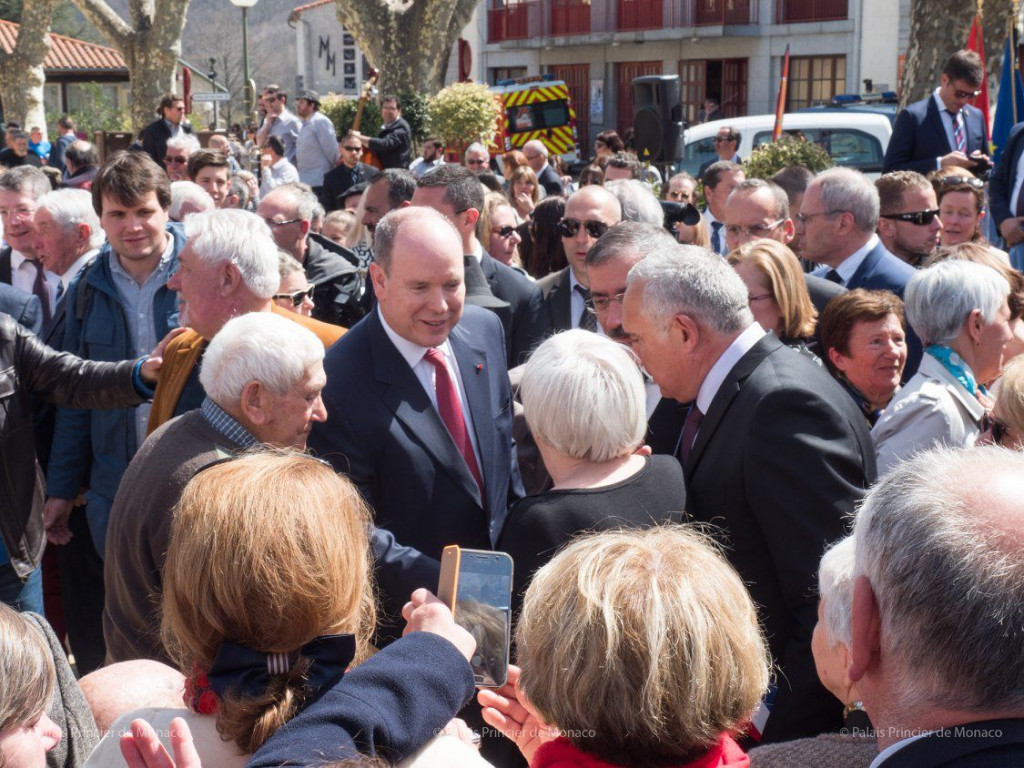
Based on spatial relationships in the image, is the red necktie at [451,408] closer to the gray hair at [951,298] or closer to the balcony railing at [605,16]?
the gray hair at [951,298]

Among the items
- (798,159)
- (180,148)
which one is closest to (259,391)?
(798,159)

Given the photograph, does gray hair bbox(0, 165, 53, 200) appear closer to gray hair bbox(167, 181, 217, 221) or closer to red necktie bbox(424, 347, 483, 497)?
gray hair bbox(167, 181, 217, 221)

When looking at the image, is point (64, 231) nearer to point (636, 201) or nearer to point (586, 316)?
point (586, 316)

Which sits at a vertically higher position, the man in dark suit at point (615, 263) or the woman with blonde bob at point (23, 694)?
the man in dark suit at point (615, 263)

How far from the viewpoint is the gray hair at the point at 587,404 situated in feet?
9.05

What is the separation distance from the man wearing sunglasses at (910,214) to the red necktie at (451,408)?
3.52 metres

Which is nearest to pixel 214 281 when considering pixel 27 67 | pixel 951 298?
pixel 951 298

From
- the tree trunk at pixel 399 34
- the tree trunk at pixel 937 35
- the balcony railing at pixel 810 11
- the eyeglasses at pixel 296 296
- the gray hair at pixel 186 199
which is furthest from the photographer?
the balcony railing at pixel 810 11

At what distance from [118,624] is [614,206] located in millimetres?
3558

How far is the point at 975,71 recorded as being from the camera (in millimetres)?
7684

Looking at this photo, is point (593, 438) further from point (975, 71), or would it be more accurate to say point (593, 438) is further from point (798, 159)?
point (798, 159)

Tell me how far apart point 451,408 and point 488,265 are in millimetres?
2217

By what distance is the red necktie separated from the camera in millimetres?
3480

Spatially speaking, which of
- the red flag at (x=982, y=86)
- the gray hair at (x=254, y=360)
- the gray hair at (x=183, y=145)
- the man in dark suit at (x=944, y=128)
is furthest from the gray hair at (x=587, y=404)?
the gray hair at (x=183, y=145)
